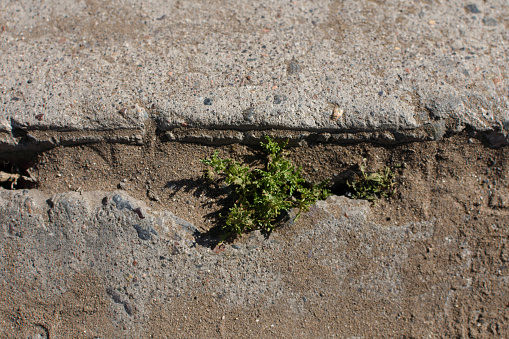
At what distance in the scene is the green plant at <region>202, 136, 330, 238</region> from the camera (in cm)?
206

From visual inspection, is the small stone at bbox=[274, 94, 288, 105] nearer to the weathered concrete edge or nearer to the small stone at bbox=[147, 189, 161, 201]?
the weathered concrete edge

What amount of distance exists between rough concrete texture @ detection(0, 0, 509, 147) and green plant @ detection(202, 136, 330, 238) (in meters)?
0.21

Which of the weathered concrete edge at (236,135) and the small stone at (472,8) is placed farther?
the small stone at (472,8)

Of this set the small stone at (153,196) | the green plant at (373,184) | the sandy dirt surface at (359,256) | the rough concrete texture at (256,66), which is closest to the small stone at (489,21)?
the rough concrete texture at (256,66)

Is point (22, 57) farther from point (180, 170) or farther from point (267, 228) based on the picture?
point (267, 228)

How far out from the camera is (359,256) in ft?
6.88

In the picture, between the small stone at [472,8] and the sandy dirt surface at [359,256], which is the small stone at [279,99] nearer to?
the sandy dirt surface at [359,256]

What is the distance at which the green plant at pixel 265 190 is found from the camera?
206cm

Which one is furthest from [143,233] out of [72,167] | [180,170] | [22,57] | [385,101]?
[385,101]

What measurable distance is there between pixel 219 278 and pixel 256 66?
130 centimetres

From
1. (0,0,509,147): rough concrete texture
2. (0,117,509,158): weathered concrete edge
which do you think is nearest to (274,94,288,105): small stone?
(0,0,509,147): rough concrete texture

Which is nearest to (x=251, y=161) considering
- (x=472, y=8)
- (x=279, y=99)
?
(x=279, y=99)

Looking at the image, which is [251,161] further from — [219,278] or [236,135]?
[219,278]

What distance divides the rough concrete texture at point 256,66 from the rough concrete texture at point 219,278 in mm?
581
